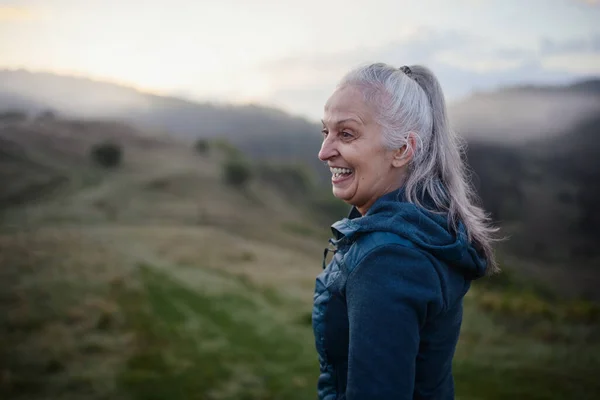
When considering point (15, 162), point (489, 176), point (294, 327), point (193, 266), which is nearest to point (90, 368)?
point (294, 327)

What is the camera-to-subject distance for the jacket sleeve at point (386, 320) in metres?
1.49

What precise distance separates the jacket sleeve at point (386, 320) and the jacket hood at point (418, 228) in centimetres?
9

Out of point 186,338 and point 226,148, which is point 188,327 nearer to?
point 186,338

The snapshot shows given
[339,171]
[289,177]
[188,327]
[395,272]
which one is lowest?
[395,272]

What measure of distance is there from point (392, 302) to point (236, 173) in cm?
3326

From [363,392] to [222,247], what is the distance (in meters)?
13.1

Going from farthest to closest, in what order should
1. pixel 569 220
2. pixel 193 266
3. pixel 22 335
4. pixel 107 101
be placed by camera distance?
pixel 569 220 < pixel 107 101 < pixel 193 266 < pixel 22 335

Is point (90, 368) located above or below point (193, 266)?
below

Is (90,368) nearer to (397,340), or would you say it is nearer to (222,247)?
(397,340)

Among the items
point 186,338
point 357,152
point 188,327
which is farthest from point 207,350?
point 357,152

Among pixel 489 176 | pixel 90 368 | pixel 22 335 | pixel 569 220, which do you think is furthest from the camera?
pixel 489 176

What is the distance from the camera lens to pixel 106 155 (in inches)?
1074

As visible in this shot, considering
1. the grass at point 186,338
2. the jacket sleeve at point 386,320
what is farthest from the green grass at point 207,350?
the jacket sleeve at point 386,320

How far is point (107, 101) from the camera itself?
2488 cm
